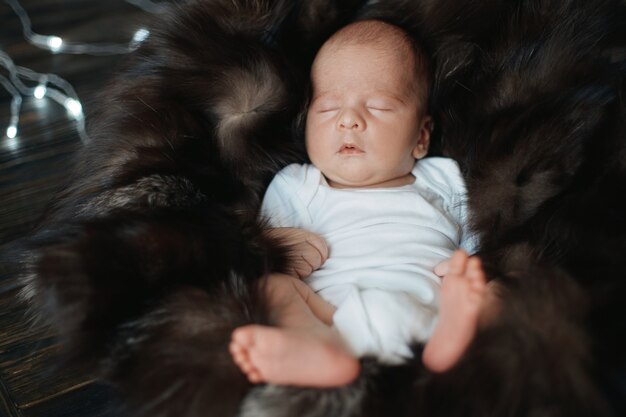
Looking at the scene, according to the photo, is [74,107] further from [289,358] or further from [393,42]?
[289,358]

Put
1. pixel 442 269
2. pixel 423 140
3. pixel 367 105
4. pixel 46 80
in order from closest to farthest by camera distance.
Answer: pixel 442 269 < pixel 367 105 < pixel 423 140 < pixel 46 80

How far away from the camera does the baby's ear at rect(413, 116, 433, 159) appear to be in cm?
139

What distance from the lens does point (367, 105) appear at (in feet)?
4.24

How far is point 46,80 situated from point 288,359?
1609 mm

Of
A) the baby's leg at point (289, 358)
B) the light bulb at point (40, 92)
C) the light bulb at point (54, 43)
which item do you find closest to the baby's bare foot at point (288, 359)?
the baby's leg at point (289, 358)

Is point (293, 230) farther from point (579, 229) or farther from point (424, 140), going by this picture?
point (579, 229)

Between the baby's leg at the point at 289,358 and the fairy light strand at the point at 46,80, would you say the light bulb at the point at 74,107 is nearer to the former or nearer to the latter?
the fairy light strand at the point at 46,80

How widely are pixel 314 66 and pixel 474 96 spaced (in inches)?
12.0

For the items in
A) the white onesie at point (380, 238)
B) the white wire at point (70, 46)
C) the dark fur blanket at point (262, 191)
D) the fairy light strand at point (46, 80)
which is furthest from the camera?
the white wire at point (70, 46)

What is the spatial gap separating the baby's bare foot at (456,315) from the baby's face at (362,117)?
37 centimetres

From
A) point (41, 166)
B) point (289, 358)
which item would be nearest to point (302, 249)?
point (289, 358)

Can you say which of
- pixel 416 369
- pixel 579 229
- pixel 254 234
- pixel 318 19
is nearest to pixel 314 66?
pixel 318 19

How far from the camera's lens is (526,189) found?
47.3 inches

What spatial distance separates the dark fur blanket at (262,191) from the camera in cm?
84
